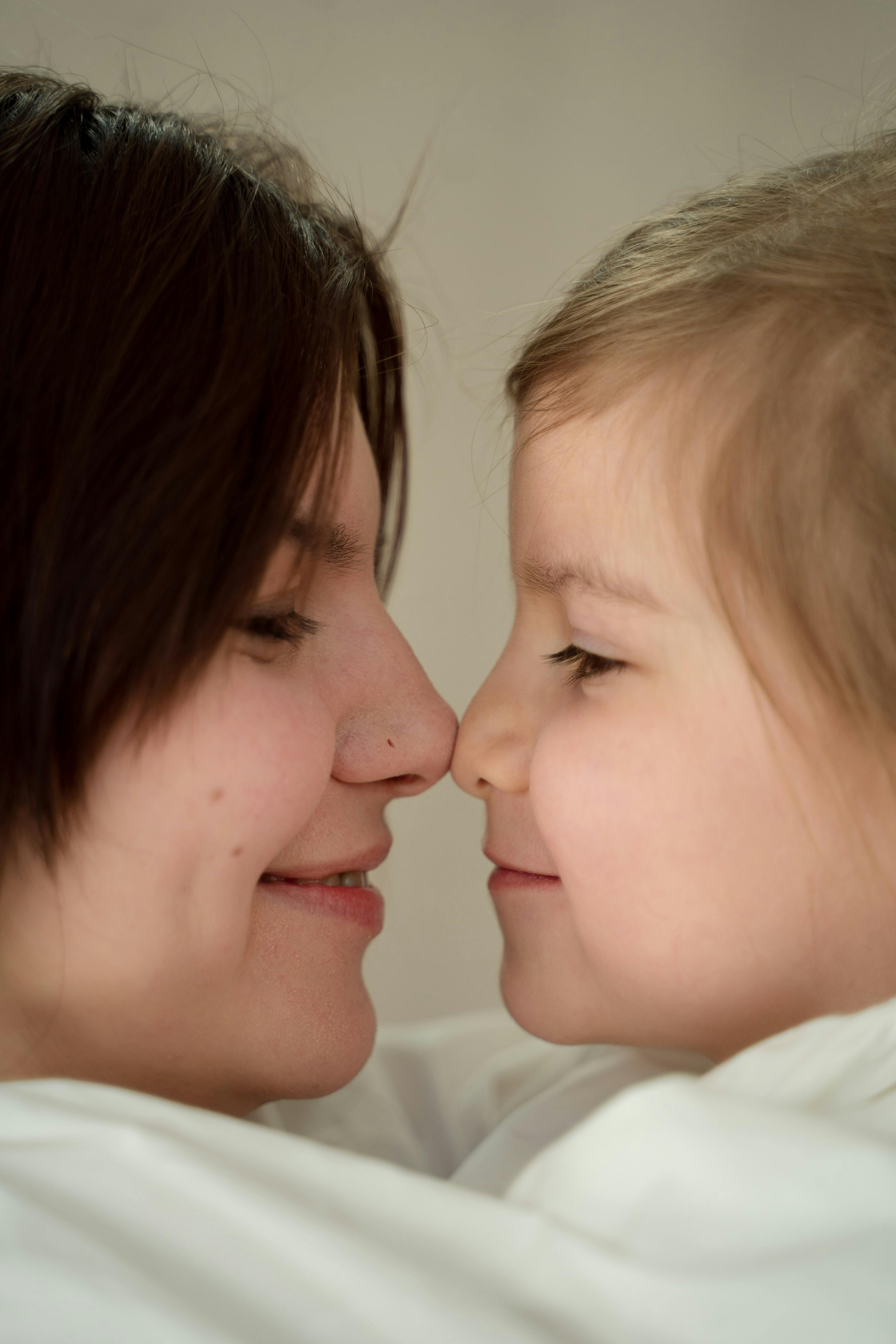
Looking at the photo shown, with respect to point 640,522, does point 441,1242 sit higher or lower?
lower

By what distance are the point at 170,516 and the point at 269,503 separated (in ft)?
0.21

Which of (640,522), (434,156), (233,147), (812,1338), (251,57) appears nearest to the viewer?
(812,1338)

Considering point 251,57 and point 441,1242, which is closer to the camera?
point 441,1242

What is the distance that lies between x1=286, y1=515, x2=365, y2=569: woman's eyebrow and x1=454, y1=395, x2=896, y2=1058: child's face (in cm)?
13

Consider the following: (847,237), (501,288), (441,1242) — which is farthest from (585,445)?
(501,288)

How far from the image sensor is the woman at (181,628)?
0.55m

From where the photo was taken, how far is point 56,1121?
1.70 ft

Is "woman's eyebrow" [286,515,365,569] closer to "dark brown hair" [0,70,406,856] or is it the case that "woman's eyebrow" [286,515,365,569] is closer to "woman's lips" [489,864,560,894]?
"dark brown hair" [0,70,406,856]

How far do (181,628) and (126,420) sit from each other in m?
0.11

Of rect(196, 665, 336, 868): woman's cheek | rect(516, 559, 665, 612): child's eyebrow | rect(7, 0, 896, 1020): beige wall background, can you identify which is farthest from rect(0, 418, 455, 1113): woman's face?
rect(7, 0, 896, 1020): beige wall background

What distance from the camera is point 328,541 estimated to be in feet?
2.25

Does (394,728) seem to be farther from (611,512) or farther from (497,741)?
(611,512)

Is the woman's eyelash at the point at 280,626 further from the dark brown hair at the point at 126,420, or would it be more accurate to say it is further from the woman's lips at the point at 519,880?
the woman's lips at the point at 519,880

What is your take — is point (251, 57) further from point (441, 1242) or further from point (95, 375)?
point (441, 1242)
